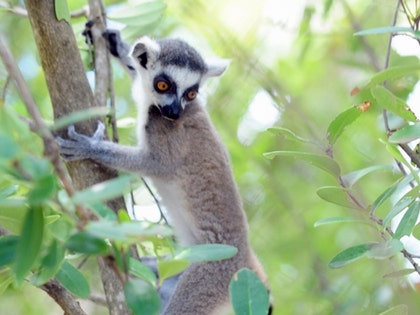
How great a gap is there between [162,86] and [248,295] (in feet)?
6.36

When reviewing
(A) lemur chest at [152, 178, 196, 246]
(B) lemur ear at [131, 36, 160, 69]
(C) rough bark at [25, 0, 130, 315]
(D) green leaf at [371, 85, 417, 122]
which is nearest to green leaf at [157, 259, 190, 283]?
(D) green leaf at [371, 85, 417, 122]

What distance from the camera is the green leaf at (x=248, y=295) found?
4.29ft

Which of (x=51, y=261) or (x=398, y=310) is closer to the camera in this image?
(x=51, y=261)

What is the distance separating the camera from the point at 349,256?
1.57 metres

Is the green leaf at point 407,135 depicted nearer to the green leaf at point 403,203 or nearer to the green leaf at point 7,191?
the green leaf at point 403,203

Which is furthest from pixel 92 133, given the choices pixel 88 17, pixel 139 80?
pixel 139 80

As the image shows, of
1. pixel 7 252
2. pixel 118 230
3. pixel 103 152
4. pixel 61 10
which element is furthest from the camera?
pixel 103 152

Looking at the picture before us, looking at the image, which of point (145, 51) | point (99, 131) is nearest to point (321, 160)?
point (99, 131)

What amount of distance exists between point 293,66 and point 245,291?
3.00 metres

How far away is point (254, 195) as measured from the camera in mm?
3551

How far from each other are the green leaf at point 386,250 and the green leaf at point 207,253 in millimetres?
345

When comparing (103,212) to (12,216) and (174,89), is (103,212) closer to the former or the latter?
(12,216)

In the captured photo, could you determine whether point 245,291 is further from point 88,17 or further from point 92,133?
point 88,17

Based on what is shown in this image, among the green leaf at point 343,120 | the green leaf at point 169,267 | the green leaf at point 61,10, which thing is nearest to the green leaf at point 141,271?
the green leaf at point 169,267
